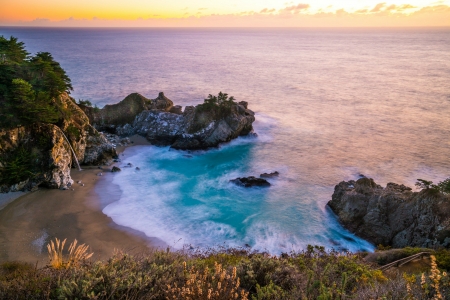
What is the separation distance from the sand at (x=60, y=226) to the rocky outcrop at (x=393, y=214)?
1200 centimetres

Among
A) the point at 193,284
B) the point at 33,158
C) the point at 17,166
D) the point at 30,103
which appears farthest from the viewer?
the point at 33,158

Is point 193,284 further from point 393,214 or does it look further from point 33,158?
point 33,158

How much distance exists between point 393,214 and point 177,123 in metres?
23.0

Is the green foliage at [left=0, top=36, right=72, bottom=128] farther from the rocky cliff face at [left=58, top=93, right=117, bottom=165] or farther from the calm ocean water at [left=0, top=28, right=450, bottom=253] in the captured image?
the calm ocean water at [left=0, top=28, right=450, bottom=253]

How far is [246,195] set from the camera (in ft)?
78.0

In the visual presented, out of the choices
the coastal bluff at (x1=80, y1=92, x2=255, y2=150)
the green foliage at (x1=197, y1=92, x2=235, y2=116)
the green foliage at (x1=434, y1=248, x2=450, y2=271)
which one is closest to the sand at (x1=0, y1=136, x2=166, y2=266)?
the coastal bluff at (x1=80, y1=92, x2=255, y2=150)

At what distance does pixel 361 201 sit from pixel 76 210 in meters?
18.3

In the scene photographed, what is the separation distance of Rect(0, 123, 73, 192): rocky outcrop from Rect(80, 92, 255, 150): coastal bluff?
11.6 m

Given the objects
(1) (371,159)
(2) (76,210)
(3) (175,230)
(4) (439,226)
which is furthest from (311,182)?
(2) (76,210)

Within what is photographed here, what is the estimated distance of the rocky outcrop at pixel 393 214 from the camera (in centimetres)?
1617

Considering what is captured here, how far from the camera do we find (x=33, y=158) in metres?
21.7

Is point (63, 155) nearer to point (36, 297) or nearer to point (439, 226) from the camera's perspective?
point (36, 297)

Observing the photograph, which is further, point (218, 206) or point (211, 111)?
point (211, 111)

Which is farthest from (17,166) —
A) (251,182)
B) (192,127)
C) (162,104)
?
(162,104)
